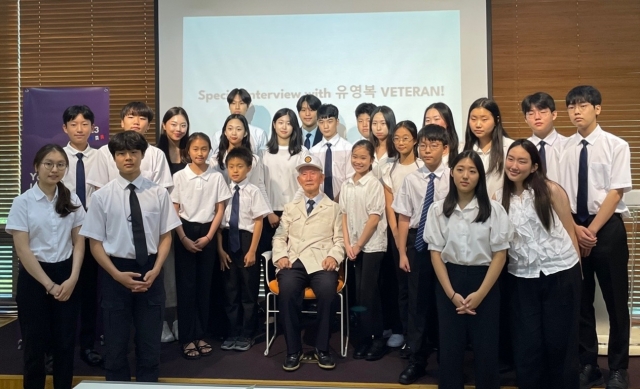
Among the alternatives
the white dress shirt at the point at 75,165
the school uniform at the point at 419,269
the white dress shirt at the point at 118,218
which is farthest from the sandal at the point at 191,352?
the school uniform at the point at 419,269

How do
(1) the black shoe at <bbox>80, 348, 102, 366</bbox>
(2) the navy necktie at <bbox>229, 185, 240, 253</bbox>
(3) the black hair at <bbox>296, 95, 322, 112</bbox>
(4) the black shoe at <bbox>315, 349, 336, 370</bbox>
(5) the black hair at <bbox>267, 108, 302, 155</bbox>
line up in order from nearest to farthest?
(4) the black shoe at <bbox>315, 349, 336, 370</bbox>, (1) the black shoe at <bbox>80, 348, 102, 366</bbox>, (2) the navy necktie at <bbox>229, 185, 240, 253</bbox>, (5) the black hair at <bbox>267, 108, 302, 155</bbox>, (3) the black hair at <bbox>296, 95, 322, 112</bbox>

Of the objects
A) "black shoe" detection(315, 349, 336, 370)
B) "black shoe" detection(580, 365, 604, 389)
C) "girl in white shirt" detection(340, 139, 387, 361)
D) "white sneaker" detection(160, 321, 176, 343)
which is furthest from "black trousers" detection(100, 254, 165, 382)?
"black shoe" detection(580, 365, 604, 389)

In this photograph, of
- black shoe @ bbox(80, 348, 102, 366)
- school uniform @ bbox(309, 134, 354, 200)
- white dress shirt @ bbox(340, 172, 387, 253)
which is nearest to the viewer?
black shoe @ bbox(80, 348, 102, 366)

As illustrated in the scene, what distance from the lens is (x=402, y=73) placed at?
495 cm

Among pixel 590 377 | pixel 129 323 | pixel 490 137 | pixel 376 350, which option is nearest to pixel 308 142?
pixel 490 137

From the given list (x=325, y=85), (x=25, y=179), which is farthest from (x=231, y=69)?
(x=25, y=179)

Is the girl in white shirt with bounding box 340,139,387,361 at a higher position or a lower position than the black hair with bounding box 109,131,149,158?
Result: lower

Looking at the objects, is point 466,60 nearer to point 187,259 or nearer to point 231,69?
point 231,69

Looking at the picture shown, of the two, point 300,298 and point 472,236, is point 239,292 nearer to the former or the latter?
point 300,298

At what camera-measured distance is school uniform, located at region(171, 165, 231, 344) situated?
3.73m

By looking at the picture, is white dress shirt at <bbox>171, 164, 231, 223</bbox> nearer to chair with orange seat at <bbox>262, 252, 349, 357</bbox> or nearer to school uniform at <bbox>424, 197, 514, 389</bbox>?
chair with orange seat at <bbox>262, 252, 349, 357</bbox>

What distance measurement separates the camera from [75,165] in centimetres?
370

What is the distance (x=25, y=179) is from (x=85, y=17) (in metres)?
1.77

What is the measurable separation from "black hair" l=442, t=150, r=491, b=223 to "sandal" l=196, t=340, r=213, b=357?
6.10 ft
